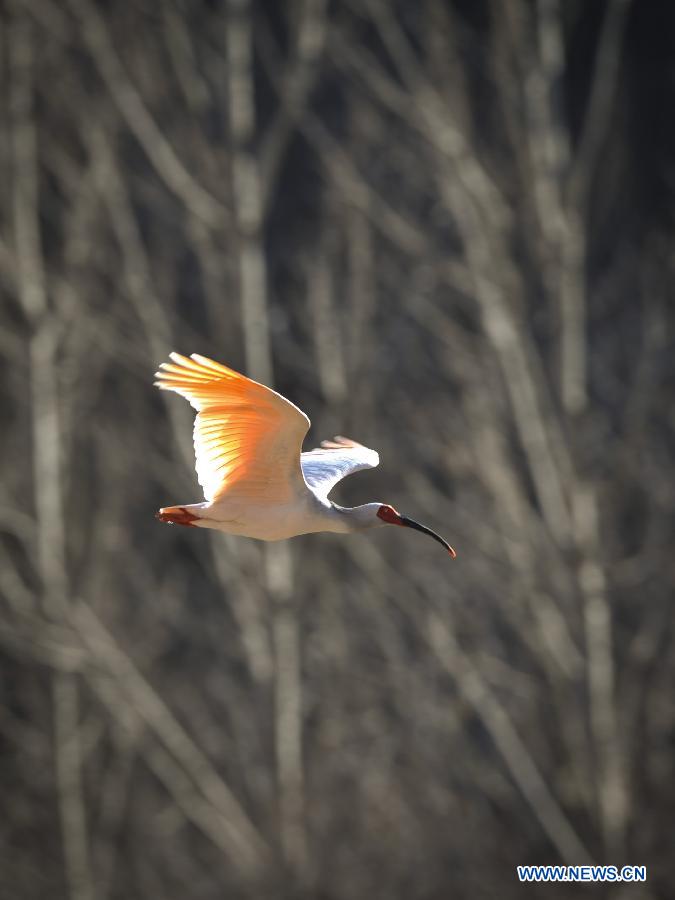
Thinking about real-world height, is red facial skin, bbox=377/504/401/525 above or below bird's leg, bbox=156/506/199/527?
below

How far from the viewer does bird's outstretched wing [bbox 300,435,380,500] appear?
5889mm

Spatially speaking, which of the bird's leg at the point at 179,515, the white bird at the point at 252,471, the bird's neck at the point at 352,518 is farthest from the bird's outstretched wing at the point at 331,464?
the bird's leg at the point at 179,515

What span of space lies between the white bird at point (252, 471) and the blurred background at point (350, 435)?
4729mm

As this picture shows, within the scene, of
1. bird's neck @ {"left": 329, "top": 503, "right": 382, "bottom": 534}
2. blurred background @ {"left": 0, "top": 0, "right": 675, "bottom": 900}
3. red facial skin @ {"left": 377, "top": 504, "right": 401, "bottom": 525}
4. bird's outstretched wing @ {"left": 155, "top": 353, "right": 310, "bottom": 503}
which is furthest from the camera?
blurred background @ {"left": 0, "top": 0, "right": 675, "bottom": 900}

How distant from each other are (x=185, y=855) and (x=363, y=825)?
3.96 feet

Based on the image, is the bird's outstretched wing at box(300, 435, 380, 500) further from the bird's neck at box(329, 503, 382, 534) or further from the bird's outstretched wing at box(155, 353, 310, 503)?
the bird's outstretched wing at box(155, 353, 310, 503)

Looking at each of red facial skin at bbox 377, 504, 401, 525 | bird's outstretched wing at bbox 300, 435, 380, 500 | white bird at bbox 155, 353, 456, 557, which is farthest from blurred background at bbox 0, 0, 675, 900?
white bird at bbox 155, 353, 456, 557

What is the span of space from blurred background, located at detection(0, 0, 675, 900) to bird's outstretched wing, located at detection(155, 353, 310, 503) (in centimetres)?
474

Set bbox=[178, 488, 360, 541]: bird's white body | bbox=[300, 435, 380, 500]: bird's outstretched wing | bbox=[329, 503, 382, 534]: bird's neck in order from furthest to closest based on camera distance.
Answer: bbox=[300, 435, 380, 500]: bird's outstretched wing
bbox=[329, 503, 382, 534]: bird's neck
bbox=[178, 488, 360, 541]: bird's white body

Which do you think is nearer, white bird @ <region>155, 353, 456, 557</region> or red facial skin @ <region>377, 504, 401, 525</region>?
white bird @ <region>155, 353, 456, 557</region>

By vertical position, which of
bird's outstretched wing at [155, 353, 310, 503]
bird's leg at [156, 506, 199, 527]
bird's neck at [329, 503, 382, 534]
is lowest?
bird's neck at [329, 503, 382, 534]

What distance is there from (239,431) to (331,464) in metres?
0.87

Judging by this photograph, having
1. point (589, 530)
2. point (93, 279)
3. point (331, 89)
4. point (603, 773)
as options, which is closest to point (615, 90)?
point (331, 89)

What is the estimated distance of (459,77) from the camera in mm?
10617
